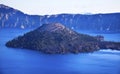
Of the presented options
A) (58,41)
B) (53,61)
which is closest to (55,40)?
(58,41)

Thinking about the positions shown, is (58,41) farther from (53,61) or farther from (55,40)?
(53,61)

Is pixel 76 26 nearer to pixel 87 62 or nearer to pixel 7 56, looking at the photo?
pixel 87 62

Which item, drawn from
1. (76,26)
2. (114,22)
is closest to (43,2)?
(76,26)

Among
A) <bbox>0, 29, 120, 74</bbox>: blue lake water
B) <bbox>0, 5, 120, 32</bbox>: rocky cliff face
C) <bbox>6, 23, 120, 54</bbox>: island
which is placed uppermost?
<bbox>0, 5, 120, 32</bbox>: rocky cliff face

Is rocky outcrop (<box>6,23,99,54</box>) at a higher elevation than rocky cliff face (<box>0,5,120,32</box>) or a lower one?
lower
